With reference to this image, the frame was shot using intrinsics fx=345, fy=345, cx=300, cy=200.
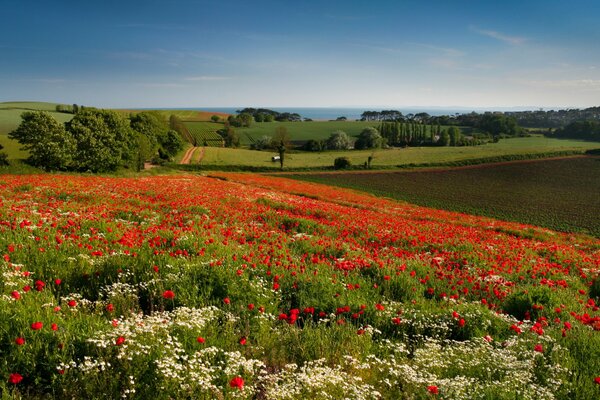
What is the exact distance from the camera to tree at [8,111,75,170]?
4397cm

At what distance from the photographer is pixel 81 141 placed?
47875mm

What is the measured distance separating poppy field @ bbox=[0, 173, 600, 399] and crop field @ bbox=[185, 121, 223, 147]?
120874mm

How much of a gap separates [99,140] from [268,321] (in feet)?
176

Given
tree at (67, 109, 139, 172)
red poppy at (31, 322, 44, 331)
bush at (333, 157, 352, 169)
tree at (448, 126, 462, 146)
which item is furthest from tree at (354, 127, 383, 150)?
red poppy at (31, 322, 44, 331)

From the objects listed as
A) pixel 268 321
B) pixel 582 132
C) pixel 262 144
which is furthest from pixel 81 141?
pixel 582 132

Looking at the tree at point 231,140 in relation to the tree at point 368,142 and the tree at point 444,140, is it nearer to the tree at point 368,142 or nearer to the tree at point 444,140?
the tree at point 368,142

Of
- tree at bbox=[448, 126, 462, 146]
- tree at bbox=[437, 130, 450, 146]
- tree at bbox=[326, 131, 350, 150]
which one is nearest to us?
tree at bbox=[326, 131, 350, 150]

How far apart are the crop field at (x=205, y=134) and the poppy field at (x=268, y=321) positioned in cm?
12087

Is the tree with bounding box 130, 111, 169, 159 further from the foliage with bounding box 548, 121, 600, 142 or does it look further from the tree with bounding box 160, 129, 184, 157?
the foliage with bounding box 548, 121, 600, 142

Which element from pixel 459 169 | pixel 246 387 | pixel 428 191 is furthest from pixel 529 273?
pixel 459 169

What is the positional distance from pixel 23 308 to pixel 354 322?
5.14 metres

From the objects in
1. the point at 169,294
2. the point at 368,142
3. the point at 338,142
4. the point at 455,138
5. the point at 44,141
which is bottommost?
the point at 169,294

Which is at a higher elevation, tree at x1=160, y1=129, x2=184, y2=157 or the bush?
tree at x1=160, y1=129, x2=184, y2=157

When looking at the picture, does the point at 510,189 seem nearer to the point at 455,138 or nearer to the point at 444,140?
the point at 444,140
